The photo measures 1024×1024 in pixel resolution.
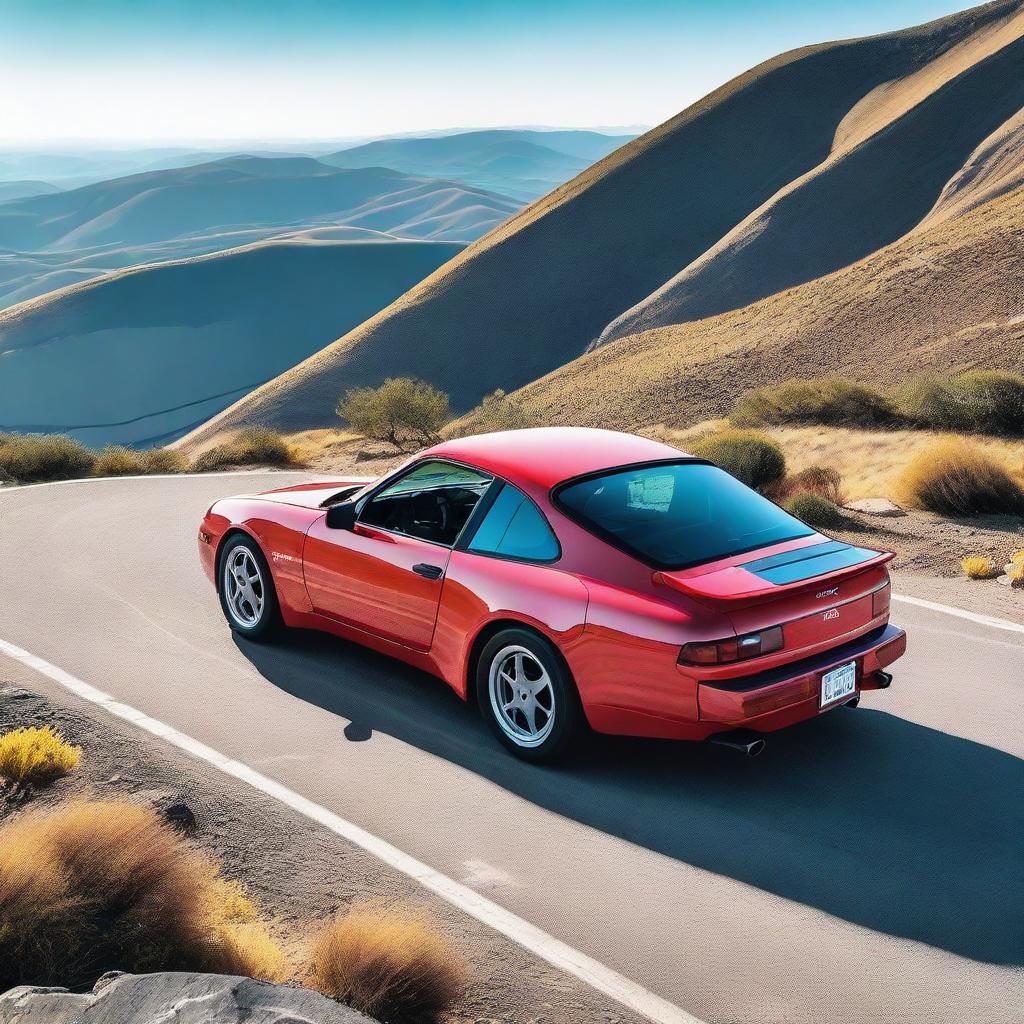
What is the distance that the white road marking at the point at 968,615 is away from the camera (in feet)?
25.9

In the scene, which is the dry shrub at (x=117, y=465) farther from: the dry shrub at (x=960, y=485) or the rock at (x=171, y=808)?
the rock at (x=171, y=808)

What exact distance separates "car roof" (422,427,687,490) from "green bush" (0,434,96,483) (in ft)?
46.7

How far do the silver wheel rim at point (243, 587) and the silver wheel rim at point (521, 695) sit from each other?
2.19m

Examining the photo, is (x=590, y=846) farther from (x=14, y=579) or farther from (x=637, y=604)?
(x=14, y=579)

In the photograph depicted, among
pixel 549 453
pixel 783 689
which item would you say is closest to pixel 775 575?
pixel 783 689

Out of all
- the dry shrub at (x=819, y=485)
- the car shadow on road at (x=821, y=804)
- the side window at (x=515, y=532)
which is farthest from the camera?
the dry shrub at (x=819, y=485)

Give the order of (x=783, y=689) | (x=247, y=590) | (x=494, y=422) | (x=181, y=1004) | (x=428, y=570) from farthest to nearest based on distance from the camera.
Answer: (x=494, y=422) < (x=247, y=590) < (x=428, y=570) < (x=783, y=689) < (x=181, y=1004)

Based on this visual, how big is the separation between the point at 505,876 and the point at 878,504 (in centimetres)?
873

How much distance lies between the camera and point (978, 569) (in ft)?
30.7

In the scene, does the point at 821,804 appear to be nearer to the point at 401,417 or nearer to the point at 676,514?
the point at 676,514

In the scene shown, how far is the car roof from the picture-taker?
591 centimetres

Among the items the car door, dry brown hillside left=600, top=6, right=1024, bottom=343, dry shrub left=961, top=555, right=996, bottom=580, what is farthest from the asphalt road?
dry brown hillside left=600, top=6, right=1024, bottom=343

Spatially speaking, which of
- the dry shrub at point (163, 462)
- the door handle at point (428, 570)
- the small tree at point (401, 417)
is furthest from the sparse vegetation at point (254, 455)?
the door handle at point (428, 570)

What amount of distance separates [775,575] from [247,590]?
361 cm
